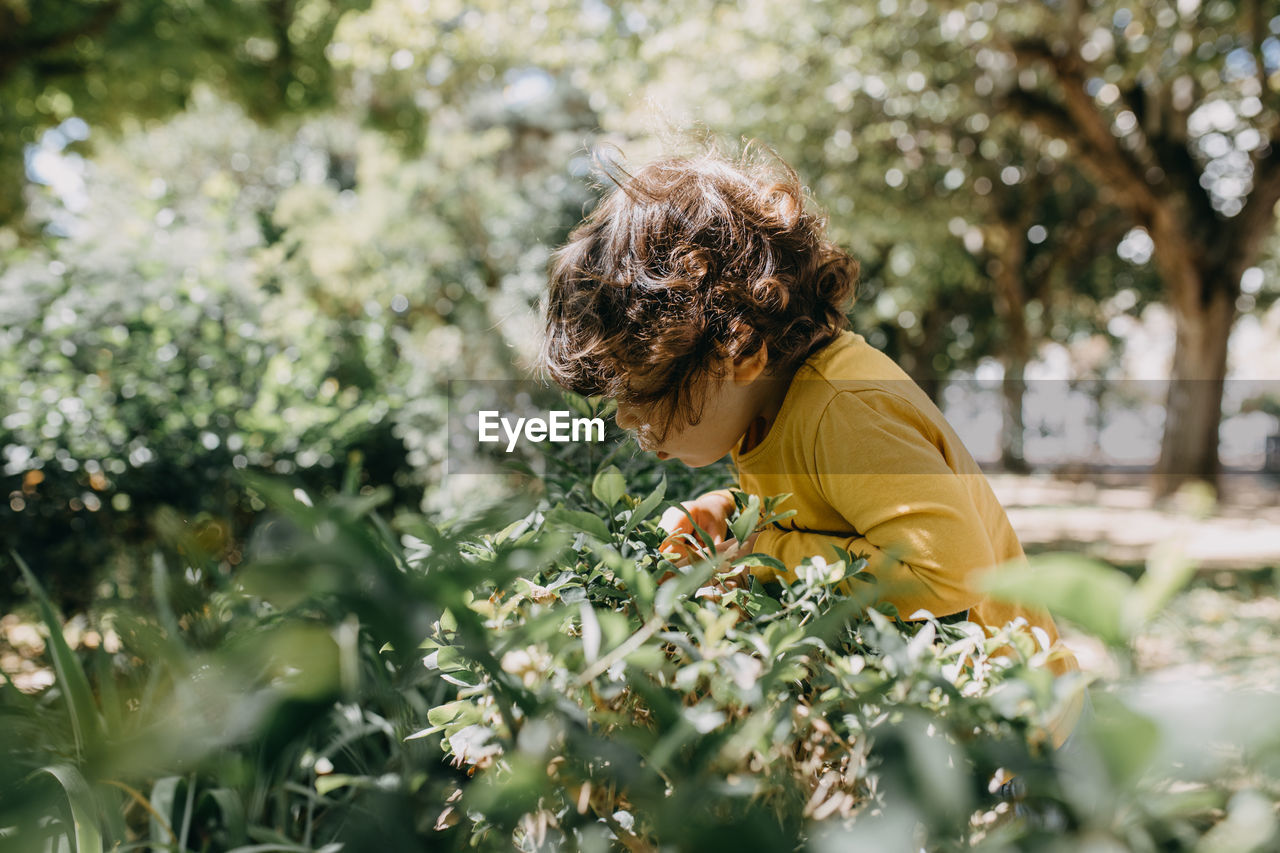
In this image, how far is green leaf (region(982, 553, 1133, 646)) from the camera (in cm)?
45

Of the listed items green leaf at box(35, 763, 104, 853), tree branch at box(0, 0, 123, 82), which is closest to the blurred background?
tree branch at box(0, 0, 123, 82)

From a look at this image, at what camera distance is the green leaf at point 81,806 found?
0.83 m

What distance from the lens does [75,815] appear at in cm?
83

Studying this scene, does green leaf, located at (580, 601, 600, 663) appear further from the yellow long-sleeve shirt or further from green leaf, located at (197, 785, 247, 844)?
green leaf, located at (197, 785, 247, 844)

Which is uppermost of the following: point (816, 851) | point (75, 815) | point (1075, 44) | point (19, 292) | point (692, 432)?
point (1075, 44)

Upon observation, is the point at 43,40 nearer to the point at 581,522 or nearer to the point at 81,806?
the point at 81,806

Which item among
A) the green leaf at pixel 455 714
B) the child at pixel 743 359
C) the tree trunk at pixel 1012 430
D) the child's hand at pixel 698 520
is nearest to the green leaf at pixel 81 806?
the green leaf at pixel 455 714

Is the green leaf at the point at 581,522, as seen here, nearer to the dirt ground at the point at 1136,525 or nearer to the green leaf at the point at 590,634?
the green leaf at the point at 590,634

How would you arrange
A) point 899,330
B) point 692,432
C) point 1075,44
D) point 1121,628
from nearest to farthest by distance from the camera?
1. point 1121,628
2. point 692,432
3. point 1075,44
4. point 899,330

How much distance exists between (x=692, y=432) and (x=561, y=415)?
1.15 feet

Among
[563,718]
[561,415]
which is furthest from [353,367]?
[563,718]

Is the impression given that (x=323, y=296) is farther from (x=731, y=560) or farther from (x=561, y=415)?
(x=731, y=560)

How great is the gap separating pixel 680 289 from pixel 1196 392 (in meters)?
12.5

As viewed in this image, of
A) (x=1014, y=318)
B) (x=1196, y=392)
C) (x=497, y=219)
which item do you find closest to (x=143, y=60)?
(x=497, y=219)
